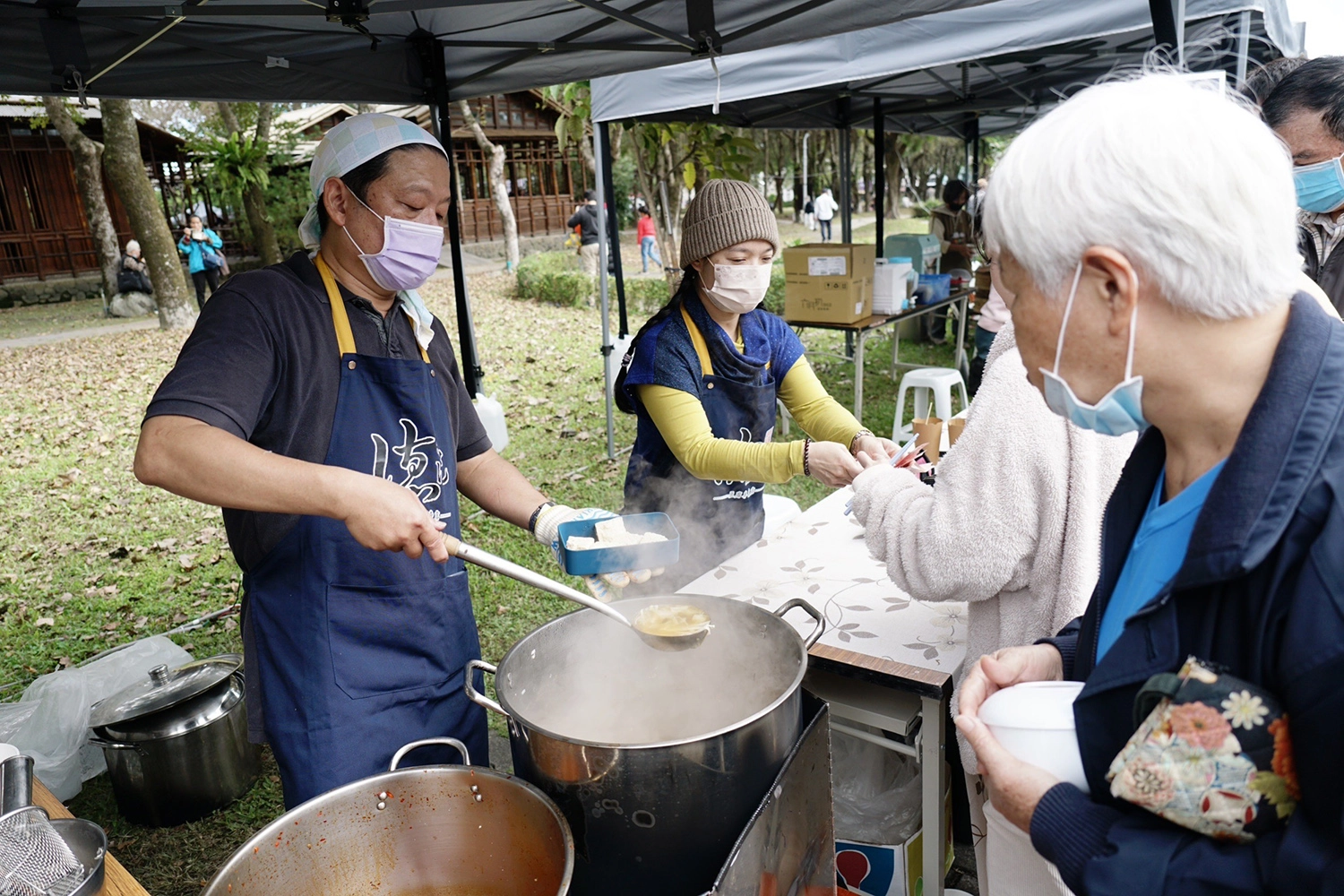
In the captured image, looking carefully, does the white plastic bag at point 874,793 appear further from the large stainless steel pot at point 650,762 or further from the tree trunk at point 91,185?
the tree trunk at point 91,185

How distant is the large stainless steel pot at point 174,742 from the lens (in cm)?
305

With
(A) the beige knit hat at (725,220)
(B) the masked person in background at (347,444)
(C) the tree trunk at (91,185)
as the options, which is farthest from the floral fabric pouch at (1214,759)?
(C) the tree trunk at (91,185)

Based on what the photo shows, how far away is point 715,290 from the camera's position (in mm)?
2688

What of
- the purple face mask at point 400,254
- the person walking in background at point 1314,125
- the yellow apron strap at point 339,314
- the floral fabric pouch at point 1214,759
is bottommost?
the floral fabric pouch at point 1214,759

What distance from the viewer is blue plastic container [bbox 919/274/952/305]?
→ 28.1 ft

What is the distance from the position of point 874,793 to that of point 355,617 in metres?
1.55

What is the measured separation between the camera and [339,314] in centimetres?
182

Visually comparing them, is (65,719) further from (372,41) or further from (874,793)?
(874,793)

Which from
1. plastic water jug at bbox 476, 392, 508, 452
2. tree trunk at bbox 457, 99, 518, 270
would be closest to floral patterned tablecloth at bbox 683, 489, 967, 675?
plastic water jug at bbox 476, 392, 508, 452

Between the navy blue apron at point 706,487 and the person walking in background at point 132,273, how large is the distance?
52.6 ft

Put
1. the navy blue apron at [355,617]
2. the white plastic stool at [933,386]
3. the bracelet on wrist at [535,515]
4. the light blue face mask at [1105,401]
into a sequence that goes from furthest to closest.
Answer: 1. the white plastic stool at [933,386]
2. the bracelet on wrist at [535,515]
3. the navy blue apron at [355,617]
4. the light blue face mask at [1105,401]

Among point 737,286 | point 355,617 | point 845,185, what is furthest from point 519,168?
point 355,617

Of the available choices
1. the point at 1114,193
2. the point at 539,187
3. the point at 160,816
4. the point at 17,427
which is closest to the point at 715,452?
the point at 1114,193

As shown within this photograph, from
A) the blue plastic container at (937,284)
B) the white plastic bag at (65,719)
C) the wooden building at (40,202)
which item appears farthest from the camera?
the wooden building at (40,202)
